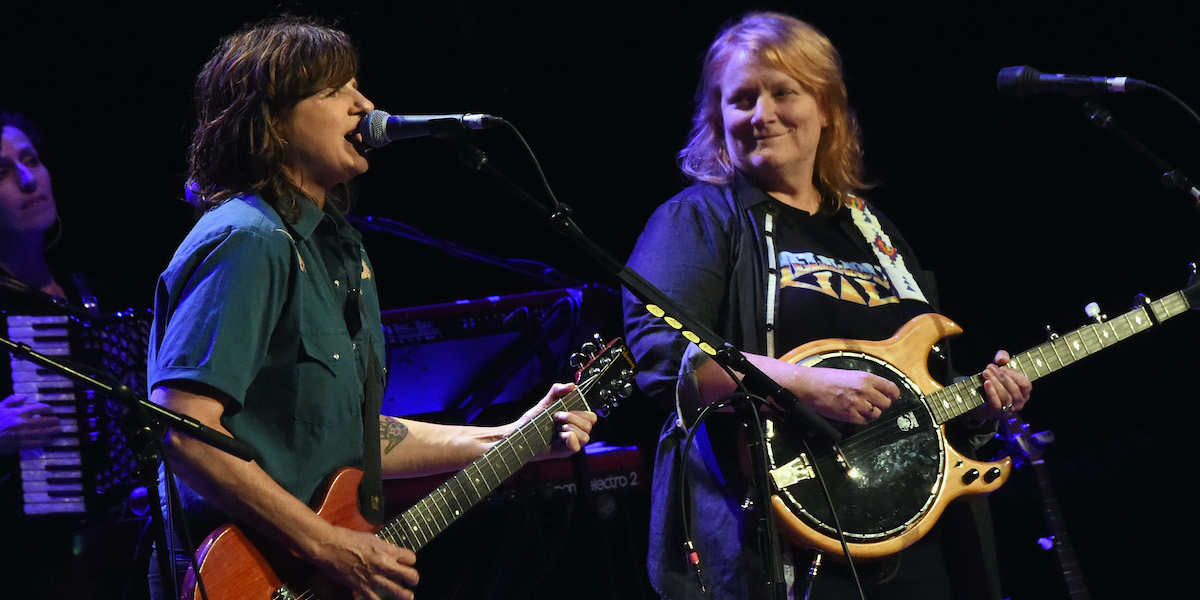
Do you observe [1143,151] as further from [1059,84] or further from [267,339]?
[267,339]

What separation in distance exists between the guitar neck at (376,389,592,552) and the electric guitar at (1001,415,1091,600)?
7.57 feet

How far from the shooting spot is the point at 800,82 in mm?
3217

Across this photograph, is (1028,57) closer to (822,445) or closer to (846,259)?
(846,259)

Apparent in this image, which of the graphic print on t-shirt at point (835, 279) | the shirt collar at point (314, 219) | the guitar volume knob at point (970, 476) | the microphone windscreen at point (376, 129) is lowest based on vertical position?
the guitar volume knob at point (970, 476)

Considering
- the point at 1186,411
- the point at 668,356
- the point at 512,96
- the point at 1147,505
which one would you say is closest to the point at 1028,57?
the point at 1186,411

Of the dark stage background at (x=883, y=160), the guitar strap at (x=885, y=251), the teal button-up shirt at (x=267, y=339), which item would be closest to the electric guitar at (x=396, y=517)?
the teal button-up shirt at (x=267, y=339)

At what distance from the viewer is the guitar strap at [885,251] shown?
3143 mm

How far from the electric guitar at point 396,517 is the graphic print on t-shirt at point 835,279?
0.51 metres

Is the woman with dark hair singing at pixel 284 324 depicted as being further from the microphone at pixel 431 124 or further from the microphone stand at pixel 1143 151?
the microphone stand at pixel 1143 151

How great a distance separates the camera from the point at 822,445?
277 cm

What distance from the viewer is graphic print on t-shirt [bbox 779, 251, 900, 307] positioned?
2943 mm

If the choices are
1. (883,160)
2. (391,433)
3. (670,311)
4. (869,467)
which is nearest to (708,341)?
(670,311)

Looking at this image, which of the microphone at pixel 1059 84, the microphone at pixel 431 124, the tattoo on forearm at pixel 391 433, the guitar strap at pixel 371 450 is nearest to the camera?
the microphone at pixel 431 124

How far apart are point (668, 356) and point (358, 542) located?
95 centimetres
